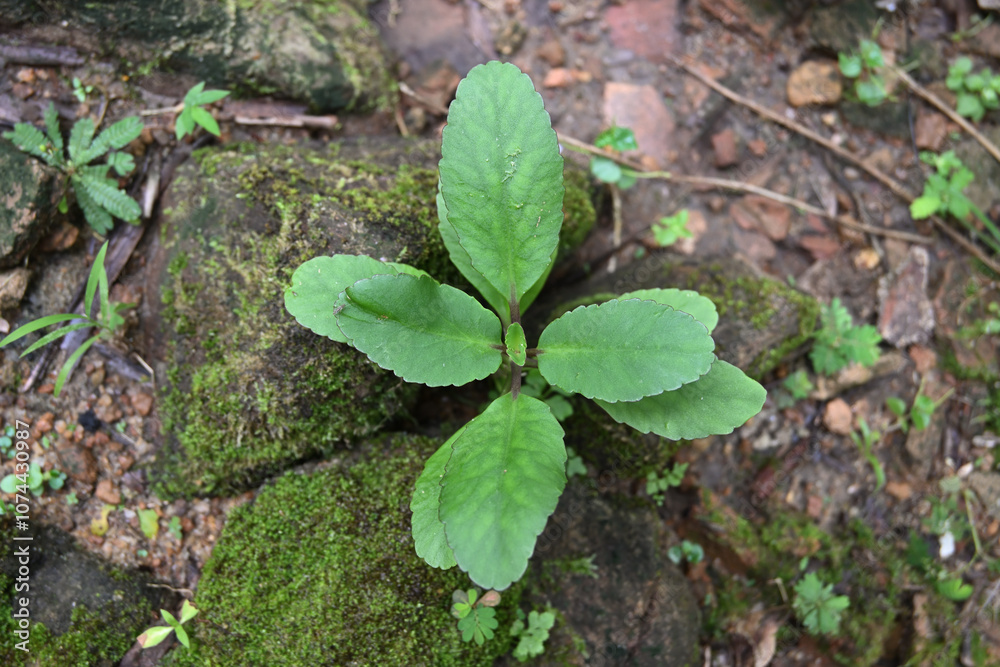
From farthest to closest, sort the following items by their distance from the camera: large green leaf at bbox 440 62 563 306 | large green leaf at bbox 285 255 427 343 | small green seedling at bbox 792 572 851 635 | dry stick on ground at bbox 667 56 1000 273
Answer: dry stick on ground at bbox 667 56 1000 273, small green seedling at bbox 792 572 851 635, large green leaf at bbox 285 255 427 343, large green leaf at bbox 440 62 563 306

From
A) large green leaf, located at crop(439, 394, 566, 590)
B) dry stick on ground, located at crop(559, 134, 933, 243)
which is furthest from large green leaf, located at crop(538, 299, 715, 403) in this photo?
dry stick on ground, located at crop(559, 134, 933, 243)

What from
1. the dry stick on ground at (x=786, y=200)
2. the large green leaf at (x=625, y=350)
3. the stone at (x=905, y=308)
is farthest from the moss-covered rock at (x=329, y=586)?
the stone at (x=905, y=308)

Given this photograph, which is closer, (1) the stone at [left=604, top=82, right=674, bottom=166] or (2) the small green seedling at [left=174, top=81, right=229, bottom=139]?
(2) the small green seedling at [left=174, top=81, right=229, bottom=139]

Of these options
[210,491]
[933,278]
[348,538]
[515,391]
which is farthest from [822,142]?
[210,491]

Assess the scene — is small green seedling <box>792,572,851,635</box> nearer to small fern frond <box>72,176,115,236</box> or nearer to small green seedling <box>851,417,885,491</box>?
small green seedling <box>851,417,885,491</box>

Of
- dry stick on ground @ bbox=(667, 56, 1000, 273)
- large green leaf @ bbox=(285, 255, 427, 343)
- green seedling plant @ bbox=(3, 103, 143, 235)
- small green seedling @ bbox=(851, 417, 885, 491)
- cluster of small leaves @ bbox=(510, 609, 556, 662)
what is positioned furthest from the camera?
dry stick on ground @ bbox=(667, 56, 1000, 273)

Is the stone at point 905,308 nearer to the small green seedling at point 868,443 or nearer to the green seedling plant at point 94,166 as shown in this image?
the small green seedling at point 868,443

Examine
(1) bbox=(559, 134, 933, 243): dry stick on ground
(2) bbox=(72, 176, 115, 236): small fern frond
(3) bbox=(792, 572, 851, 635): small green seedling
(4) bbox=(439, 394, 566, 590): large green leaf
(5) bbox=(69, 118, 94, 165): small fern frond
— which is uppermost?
(5) bbox=(69, 118, 94, 165): small fern frond

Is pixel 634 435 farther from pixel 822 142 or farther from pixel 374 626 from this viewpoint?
pixel 822 142
